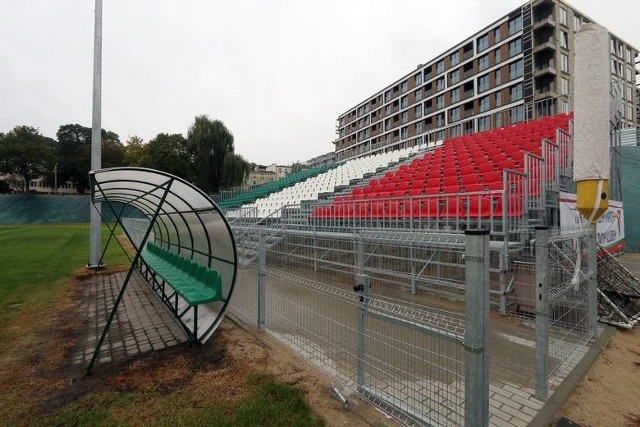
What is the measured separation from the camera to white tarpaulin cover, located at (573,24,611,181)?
4.33 m

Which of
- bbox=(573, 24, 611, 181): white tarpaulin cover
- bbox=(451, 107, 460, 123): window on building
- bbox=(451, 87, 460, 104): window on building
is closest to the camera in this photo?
bbox=(573, 24, 611, 181): white tarpaulin cover

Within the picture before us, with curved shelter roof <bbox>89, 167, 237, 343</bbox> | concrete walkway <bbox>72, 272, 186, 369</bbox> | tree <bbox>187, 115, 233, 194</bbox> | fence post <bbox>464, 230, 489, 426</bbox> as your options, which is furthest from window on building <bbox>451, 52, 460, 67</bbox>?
fence post <bbox>464, 230, 489, 426</bbox>

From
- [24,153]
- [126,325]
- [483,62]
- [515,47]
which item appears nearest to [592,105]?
[126,325]

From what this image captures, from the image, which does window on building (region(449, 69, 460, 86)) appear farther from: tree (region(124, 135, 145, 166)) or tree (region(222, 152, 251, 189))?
tree (region(124, 135, 145, 166))

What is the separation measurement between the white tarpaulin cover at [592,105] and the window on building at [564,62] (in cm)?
3828

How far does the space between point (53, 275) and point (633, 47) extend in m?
65.5

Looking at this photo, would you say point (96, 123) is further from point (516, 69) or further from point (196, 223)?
point (516, 69)

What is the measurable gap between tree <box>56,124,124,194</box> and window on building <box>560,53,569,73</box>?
62.9m

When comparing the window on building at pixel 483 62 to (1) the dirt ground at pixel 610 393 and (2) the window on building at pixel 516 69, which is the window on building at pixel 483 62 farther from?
(1) the dirt ground at pixel 610 393

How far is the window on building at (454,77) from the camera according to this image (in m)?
45.2

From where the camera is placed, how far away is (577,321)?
4.22 meters

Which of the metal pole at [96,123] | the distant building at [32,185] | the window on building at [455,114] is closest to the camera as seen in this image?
the metal pole at [96,123]

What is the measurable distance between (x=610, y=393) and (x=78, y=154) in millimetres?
76750

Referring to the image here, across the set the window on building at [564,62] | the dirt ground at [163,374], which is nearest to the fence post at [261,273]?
the dirt ground at [163,374]
